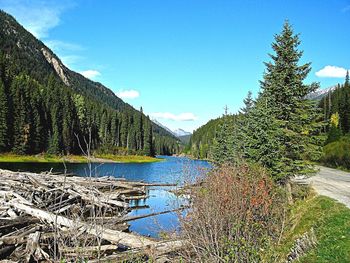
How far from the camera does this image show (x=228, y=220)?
377 inches

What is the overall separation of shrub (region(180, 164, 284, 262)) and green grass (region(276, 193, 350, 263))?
0.64m

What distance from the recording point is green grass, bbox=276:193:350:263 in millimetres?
8594

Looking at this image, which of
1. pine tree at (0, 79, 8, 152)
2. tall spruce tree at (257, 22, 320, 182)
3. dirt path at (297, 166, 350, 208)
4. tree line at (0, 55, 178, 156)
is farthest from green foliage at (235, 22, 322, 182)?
pine tree at (0, 79, 8, 152)

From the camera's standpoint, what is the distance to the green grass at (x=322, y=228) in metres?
8.59

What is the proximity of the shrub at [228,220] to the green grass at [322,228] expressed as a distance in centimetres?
64

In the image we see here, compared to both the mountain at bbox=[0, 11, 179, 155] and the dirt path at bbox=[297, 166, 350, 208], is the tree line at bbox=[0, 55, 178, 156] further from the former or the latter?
the dirt path at bbox=[297, 166, 350, 208]

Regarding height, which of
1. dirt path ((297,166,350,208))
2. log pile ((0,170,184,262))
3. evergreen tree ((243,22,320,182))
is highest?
evergreen tree ((243,22,320,182))

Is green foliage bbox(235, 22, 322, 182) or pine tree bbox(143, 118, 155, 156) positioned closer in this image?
green foliage bbox(235, 22, 322, 182)

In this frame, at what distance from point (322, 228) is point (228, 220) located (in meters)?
3.14

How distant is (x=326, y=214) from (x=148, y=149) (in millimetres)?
104757

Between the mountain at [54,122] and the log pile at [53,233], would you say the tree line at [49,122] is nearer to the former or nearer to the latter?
the mountain at [54,122]

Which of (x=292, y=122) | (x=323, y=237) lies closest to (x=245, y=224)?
(x=323, y=237)

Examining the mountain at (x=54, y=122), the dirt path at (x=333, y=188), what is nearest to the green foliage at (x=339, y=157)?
the dirt path at (x=333, y=188)

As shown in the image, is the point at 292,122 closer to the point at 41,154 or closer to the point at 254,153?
the point at 254,153
